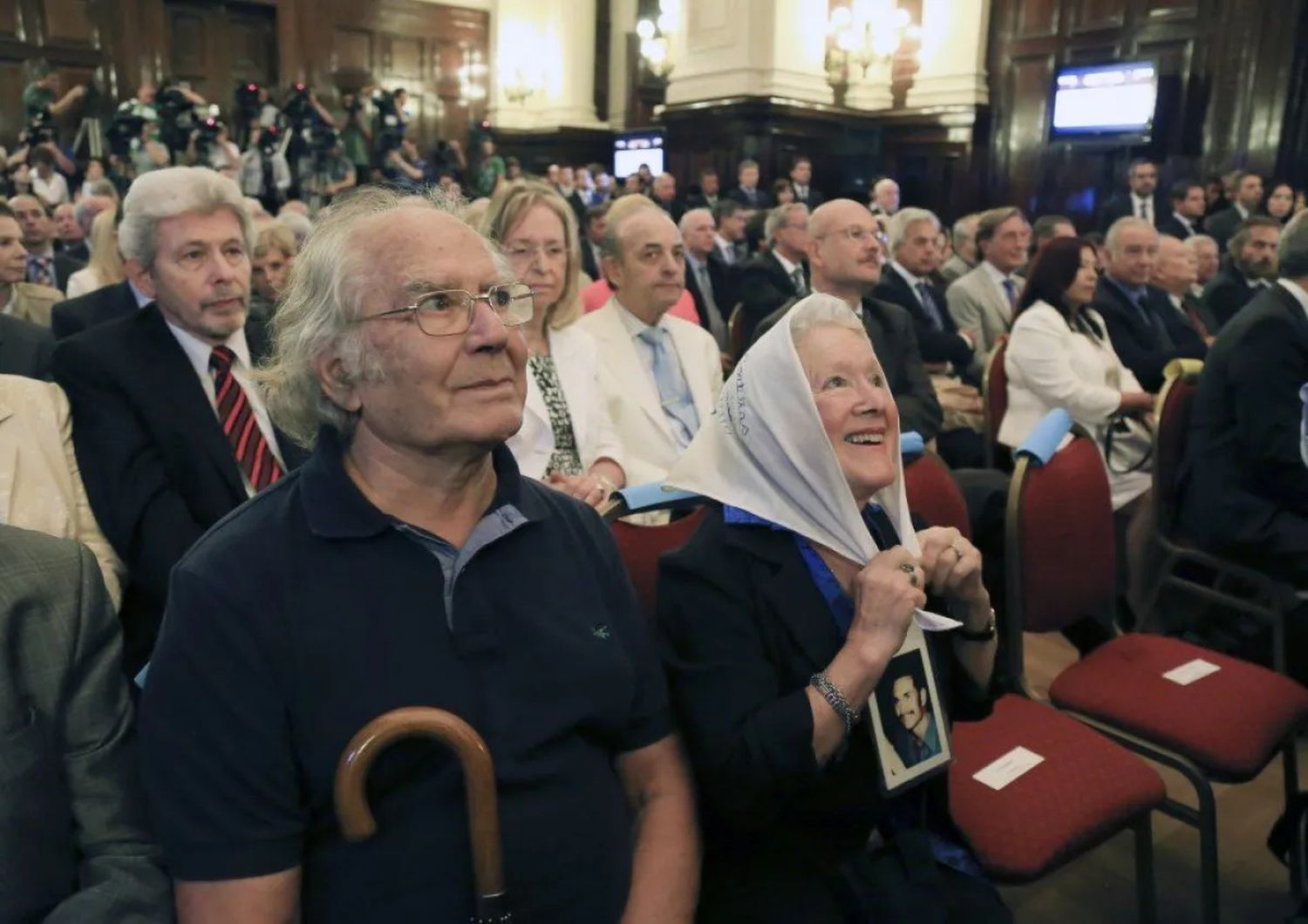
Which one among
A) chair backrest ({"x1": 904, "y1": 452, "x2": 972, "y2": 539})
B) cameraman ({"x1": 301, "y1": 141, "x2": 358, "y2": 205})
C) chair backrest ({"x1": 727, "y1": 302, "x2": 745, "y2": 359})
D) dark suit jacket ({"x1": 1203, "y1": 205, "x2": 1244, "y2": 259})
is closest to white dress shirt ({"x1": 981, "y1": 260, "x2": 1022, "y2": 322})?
chair backrest ({"x1": 727, "y1": 302, "x2": 745, "y2": 359})

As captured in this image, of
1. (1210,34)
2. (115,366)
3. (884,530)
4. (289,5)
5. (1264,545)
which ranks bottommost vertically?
(1264,545)

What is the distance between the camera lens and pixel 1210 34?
9.05 m

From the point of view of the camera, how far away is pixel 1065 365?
3.48m

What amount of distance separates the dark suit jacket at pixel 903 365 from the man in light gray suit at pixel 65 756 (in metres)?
2.59

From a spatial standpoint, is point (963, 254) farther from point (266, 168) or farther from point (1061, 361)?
point (266, 168)

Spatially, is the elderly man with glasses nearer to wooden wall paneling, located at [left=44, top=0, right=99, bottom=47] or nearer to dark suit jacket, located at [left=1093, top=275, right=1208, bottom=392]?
dark suit jacket, located at [left=1093, top=275, right=1208, bottom=392]

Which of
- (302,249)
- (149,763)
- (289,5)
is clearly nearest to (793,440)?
(302,249)

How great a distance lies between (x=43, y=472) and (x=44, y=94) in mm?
10937

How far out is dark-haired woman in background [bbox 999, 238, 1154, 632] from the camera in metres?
3.44

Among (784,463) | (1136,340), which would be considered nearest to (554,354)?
(784,463)

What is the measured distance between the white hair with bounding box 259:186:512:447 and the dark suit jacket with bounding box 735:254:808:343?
152 inches

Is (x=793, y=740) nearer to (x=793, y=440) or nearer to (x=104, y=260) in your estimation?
(x=793, y=440)

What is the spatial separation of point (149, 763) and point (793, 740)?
73 cm

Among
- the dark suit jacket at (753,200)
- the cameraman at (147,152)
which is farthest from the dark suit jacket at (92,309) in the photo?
the dark suit jacket at (753,200)
